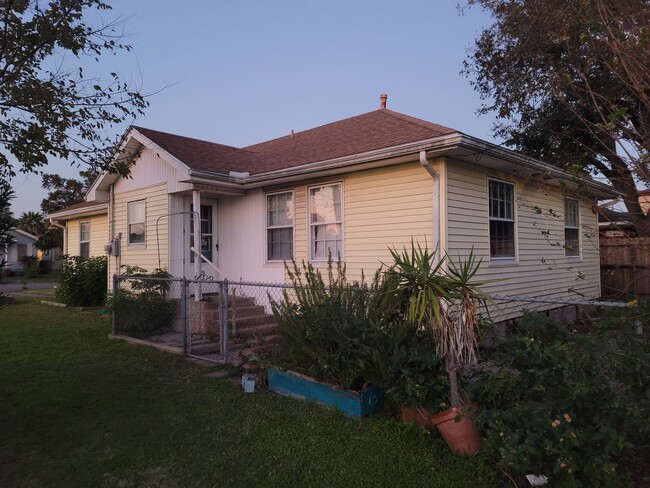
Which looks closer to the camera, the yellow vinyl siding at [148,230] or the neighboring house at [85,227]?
the yellow vinyl siding at [148,230]

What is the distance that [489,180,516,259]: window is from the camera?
8.79m

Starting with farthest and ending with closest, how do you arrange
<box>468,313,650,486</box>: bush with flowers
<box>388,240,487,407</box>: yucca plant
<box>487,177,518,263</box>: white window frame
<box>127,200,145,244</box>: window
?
<box>127,200,145,244</box>: window → <box>487,177,518,263</box>: white window frame → <box>388,240,487,407</box>: yucca plant → <box>468,313,650,486</box>: bush with flowers

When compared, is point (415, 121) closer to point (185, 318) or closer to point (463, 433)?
point (185, 318)

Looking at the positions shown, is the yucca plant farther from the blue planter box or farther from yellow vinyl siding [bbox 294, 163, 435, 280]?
yellow vinyl siding [bbox 294, 163, 435, 280]

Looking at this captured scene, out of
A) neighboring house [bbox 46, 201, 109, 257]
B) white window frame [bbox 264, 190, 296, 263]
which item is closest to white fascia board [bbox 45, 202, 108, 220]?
neighboring house [bbox 46, 201, 109, 257]

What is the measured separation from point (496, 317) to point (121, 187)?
9368 millimetres

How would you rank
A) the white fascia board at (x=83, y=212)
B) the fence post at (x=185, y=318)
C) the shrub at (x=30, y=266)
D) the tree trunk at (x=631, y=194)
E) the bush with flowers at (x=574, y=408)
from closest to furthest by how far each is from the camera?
the bush with flowers at (x=574, y=408) → the tree trunk at (x=631, y=194) → the fence post at (x=185, y=318) → the white fascia board at (x=83, y=212) → the shrub at (x=30, y=266)

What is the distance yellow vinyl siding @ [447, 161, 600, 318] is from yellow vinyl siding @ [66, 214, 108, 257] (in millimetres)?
11317

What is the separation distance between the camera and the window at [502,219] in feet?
28.8

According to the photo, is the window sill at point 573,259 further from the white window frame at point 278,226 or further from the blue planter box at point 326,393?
the blue planter box at point 326,393

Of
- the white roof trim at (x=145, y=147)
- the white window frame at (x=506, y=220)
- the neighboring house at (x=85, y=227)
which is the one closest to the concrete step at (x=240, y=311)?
the white roof trim at (x=145, y=147)

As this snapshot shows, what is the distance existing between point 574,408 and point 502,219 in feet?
20.1

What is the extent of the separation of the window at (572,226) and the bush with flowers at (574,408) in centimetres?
866

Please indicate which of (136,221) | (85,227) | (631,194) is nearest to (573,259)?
(631,194)
